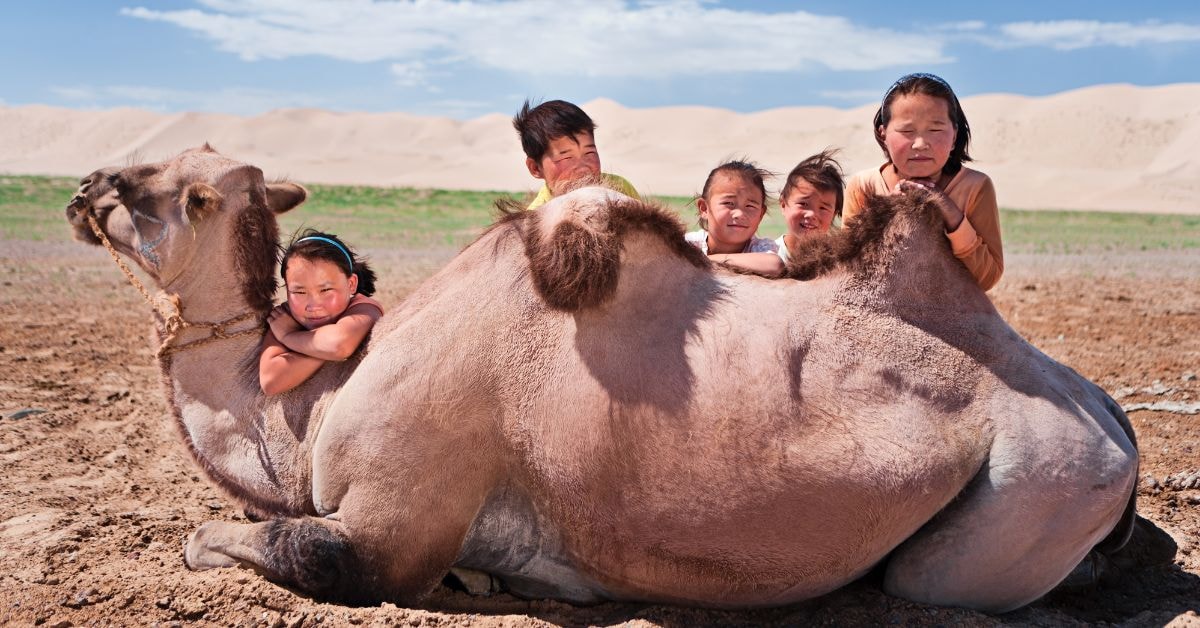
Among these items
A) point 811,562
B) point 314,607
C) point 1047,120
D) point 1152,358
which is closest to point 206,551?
point 314,607

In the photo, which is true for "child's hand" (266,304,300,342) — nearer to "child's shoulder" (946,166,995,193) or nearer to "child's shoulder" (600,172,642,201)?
"child's shoulder" (600,172,642,201)

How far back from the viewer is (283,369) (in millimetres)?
4012

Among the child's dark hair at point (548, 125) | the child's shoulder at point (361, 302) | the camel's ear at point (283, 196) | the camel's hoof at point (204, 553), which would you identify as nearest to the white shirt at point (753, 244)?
the child's dark hair at point (548, 125)

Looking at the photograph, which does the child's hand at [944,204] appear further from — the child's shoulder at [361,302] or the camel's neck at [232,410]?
the camel's neck at [232,410]

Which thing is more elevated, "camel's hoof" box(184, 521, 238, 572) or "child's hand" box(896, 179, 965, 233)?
"child's hand" box(896, 179, 965, 233)

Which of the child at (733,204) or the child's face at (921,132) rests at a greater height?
the child's face at (921,132)

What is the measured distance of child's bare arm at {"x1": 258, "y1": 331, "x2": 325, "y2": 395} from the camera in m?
4.01

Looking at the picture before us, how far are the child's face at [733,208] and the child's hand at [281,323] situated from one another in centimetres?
192

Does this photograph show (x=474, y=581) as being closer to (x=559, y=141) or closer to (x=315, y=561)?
(x=315, y=561)

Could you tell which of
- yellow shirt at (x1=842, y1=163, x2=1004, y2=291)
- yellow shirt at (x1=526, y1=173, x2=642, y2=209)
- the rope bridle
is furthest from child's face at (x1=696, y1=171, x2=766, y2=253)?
the rope bridle

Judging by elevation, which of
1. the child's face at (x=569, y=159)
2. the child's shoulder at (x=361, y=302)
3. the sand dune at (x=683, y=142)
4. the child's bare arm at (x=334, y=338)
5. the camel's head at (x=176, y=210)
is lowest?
the child's bare arm at (x=334, y=338)

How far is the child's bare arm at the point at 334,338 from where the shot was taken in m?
3.96

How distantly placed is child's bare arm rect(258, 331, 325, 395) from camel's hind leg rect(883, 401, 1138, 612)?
2406 mm

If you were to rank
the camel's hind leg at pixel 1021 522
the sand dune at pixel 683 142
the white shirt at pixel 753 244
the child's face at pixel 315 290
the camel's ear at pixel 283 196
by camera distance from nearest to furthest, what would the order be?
1. the camel's hind leg at pixel 1021 522
2. the child's face at pixel 315 290
3. the camel's ear at pixel 283 196
4. the white shirt at pixel 753 244
5. the sand dune at pixel 683 142
